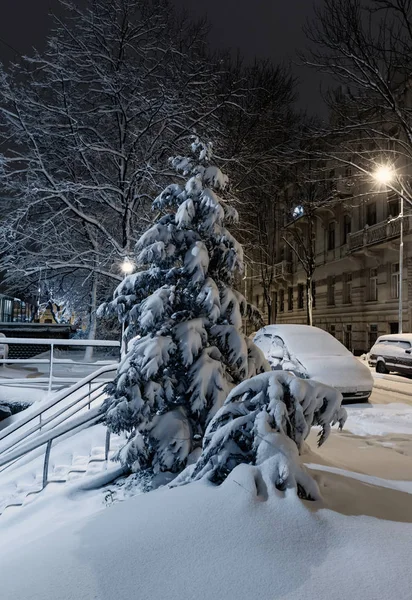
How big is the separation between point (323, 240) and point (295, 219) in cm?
331

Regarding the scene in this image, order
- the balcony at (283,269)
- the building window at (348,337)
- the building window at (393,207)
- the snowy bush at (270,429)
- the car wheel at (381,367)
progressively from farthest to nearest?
the balcony at (283,269) < the building window at (348,337) < the building window at (393,207) < the car wheel at (381,367) < the snowy bush at (270,429)

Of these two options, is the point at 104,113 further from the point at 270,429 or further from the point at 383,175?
the point at 270,429

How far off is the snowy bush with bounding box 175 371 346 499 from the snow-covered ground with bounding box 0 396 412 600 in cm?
15

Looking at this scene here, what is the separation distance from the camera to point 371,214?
31.3m

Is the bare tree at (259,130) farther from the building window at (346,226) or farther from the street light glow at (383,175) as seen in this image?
the building window at (346,226)

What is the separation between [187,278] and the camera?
5434 millimetres

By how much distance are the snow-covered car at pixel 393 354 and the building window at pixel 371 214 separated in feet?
42.9

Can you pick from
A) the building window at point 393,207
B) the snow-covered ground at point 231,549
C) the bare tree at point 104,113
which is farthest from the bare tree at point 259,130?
the snow-covered ground at point 231,549

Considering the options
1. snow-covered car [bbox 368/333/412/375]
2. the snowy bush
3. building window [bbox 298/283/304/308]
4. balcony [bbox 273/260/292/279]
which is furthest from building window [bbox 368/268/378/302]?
the snowy bush

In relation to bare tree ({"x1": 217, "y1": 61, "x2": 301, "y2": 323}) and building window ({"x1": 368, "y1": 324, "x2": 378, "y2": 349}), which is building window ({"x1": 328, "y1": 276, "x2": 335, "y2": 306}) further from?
bare tree ({"x1": 217, "y1": 61, "x2": 301, "y2": 323})

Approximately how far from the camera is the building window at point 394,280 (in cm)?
2798

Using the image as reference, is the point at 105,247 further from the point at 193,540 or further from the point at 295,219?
the point at 295,219

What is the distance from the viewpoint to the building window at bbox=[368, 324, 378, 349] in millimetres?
29944

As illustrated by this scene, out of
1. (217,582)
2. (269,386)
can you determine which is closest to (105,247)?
(269,386)
